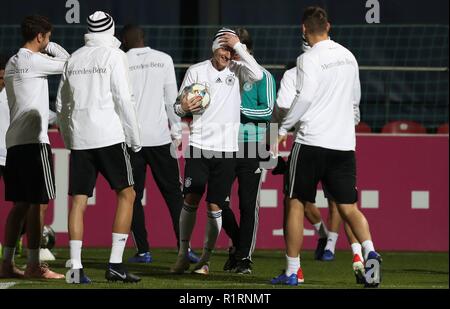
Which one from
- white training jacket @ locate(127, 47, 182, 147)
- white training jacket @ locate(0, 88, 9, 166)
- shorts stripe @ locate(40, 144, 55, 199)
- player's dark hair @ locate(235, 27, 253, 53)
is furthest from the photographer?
white training jacket @ locate(127, 47, 182, 147)

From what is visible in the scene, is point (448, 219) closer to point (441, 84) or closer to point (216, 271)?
point (441, 84)

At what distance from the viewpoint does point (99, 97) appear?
928 cm

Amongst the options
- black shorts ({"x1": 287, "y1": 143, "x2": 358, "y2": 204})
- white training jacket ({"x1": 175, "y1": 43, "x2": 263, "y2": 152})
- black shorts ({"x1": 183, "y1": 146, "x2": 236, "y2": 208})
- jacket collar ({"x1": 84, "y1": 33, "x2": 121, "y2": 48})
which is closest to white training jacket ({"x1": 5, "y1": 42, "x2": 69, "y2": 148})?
jacket collar ({"x1": 84, "y1": 33, "x2": 121, "y2": 48})

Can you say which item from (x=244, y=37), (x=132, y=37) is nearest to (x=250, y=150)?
(x=244, y=37)

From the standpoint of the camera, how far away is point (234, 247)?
37.4 ft

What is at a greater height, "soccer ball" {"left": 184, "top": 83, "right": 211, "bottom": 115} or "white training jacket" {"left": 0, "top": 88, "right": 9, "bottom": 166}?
"soccer ball" {"left": 184, "top": 83, "right": 211, "bottom": 115}

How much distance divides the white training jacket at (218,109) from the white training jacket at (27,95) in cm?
110

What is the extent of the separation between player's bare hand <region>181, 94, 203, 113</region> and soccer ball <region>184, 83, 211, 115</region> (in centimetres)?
3

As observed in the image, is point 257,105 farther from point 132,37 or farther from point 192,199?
point 132,37

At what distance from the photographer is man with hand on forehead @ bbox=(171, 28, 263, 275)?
1038 centimetres

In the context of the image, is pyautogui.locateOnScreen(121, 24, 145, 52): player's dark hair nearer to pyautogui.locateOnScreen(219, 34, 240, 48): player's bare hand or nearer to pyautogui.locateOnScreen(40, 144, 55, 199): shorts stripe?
pyautogui.locateOnScreen(219, 34, 240, 48): player's bare hand

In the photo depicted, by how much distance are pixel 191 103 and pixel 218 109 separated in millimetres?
318
